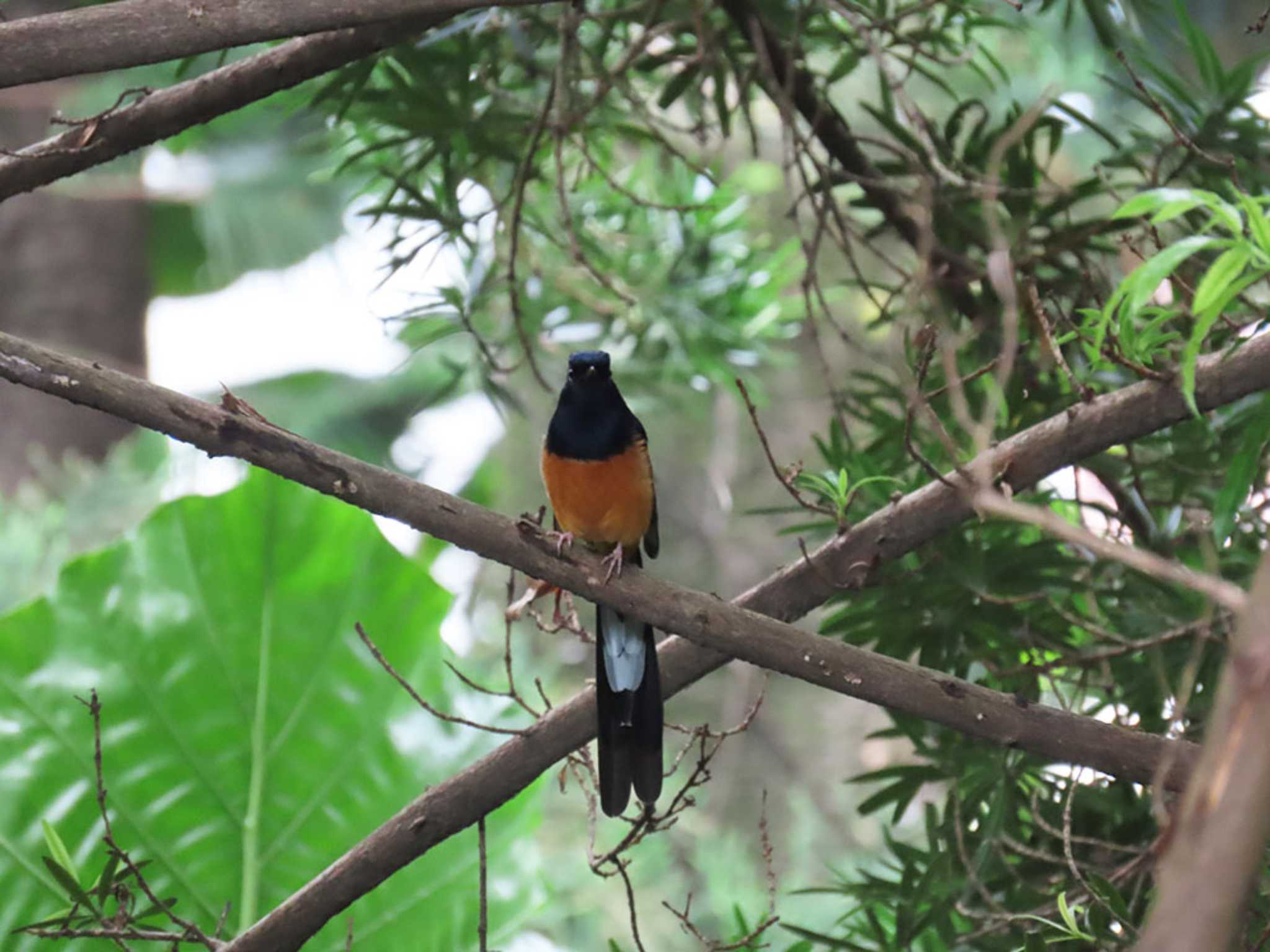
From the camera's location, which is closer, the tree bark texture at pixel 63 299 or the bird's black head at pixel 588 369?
the bird's black head at pixel 588 369

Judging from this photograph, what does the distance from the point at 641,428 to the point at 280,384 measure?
3.94m

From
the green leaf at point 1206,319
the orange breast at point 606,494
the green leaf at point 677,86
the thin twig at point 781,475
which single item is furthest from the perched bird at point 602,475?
the green leaf at point 1206,319

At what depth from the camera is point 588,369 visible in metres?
2.49

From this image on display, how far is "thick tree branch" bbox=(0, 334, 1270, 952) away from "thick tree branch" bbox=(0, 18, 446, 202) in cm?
49

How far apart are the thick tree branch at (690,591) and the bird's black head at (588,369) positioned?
2.61 feet

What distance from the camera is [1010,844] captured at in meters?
1.78

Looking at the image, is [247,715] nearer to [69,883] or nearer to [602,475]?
[69,883]

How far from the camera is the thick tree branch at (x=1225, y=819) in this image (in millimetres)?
562

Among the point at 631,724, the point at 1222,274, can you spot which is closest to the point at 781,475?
the point at 631,724

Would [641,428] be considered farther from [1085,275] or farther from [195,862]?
[195,862]

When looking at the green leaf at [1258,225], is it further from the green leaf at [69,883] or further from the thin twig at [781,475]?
the green leaf at [69,883]

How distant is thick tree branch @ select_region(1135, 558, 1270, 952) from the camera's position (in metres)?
0.56

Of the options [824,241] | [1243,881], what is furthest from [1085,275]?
[824,241]

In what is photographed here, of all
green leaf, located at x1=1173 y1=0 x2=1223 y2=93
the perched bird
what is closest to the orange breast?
the perched bird
